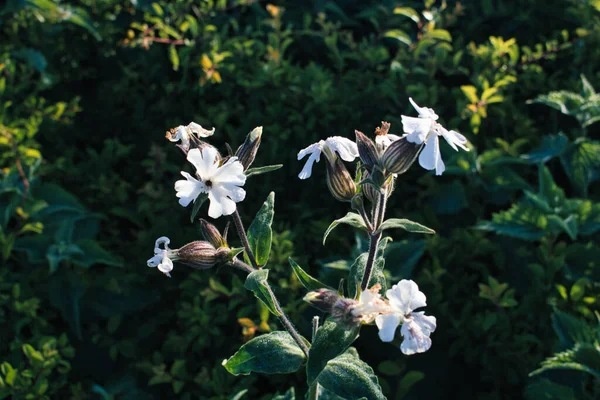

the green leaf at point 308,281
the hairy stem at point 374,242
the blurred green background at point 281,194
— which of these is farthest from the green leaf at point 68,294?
the hairy stem at point 374,242

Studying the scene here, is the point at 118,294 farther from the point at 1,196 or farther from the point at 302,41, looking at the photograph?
the point at 302,41

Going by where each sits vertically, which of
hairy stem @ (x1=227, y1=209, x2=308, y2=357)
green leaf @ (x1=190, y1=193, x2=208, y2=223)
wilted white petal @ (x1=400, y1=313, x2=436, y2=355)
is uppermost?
green leaf @ (x1=190, y1=193, x2=208, y2=223)

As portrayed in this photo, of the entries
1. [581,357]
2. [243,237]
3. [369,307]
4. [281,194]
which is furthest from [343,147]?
[281,194]

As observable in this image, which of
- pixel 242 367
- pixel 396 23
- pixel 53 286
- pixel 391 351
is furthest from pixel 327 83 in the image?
pixel 242 367

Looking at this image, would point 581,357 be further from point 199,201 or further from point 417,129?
point 199,201

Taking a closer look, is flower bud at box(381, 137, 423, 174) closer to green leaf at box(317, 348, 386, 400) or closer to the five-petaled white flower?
the five-petaled white flower

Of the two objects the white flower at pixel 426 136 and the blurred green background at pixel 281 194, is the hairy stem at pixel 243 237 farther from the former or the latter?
the blurred green background at pixel 281 194

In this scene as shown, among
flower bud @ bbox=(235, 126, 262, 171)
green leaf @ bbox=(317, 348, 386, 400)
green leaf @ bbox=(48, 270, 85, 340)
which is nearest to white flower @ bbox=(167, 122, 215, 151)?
flower bud @ bbox=(235, 126, 262, 171)
